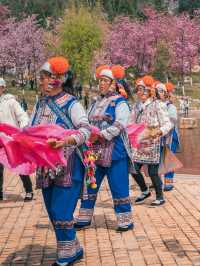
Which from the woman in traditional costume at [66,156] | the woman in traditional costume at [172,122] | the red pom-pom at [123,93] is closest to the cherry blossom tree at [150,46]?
the woman in traditional costume at [172,122]

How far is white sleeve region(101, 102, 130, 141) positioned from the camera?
20.0 feet

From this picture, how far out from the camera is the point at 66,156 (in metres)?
4.86

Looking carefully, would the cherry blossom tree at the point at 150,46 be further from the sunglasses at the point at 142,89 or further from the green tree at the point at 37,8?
the sunglasses at the point at 142,89

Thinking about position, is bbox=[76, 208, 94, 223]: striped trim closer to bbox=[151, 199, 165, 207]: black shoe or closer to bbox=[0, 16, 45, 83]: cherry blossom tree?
bbox=[151, 199, 165, 207]: black shoe

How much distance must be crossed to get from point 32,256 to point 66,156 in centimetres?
130

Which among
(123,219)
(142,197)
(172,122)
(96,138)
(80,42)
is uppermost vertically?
(80,42)

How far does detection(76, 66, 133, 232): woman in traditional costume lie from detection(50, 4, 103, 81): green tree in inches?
1589

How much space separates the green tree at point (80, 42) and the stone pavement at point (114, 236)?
Result: 3898 centimetres

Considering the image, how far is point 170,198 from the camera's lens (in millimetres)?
8438

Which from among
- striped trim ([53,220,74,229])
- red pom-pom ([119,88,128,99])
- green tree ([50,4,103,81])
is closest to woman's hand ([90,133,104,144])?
red pom-pom ([119,88,128,99])

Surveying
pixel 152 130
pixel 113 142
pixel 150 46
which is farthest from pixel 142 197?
pixel 150 46

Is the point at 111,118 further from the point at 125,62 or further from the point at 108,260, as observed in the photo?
the point at 125,62

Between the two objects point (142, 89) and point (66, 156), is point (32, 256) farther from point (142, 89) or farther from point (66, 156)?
point (142, 89)

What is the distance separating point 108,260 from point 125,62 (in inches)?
1987
